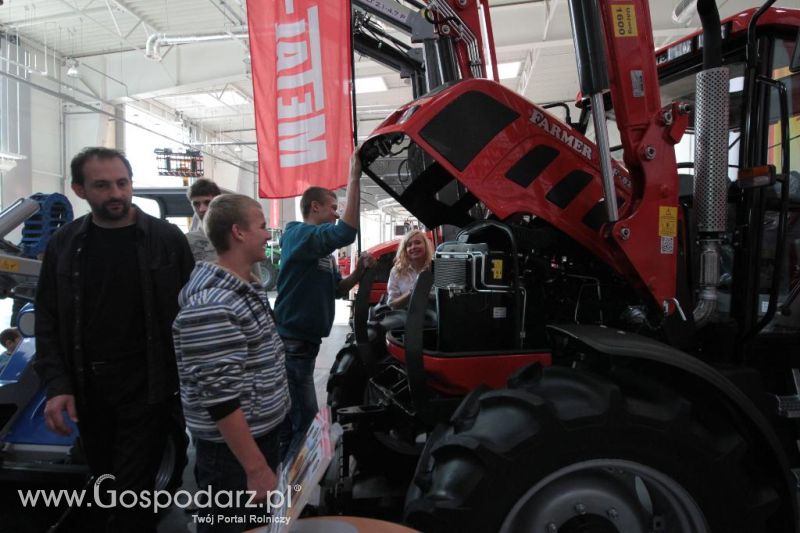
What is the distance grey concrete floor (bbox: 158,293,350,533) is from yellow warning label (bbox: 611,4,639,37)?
9.96 ft

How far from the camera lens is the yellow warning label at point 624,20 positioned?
6.74ft

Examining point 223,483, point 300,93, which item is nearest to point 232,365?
point 223,483

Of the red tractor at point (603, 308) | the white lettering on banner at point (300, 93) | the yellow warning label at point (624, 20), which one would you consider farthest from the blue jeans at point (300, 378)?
the yellow warning label at point (624, 20)

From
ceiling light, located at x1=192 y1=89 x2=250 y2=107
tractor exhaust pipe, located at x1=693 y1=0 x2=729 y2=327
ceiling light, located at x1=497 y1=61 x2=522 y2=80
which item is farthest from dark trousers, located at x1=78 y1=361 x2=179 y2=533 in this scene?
ceiling light, located at x1=192 y1=89 x2=250 y2=107

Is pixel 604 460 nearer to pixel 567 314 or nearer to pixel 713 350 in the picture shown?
pixel 567 314

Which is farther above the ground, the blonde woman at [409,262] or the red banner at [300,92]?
the red banner at [300,92]

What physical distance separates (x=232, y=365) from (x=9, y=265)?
1950 millimetres

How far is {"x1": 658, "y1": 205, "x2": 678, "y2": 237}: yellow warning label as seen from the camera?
2.04m

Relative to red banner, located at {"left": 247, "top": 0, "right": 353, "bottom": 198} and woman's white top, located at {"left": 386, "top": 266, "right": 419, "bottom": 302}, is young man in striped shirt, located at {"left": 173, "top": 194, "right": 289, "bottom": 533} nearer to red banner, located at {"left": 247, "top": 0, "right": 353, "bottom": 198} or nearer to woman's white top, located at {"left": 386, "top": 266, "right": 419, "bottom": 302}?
red banner, located at {"left": 247, "top": 0, "right": 353, "bottom": 198}

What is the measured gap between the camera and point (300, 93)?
14.5ft

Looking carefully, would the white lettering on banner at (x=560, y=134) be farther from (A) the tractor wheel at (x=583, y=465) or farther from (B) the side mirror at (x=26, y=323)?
(B) the side mirror at (x=26, y=323)

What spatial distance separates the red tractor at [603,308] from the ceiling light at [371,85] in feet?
37.8
